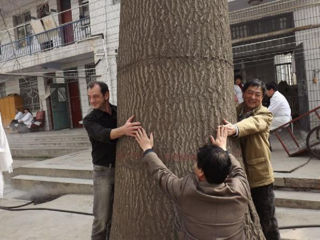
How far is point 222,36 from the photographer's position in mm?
2475

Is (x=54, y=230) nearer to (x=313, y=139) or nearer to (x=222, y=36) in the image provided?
(x=222, y=36)

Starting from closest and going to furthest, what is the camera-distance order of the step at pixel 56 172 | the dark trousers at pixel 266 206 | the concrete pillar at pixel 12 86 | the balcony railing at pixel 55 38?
the dark trousers at pixel 266 206
the step at pixel 56 172
the balcony railing at pixel 55 38
the concrete pillar at pixel 12 86

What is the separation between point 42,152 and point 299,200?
29.8 ft

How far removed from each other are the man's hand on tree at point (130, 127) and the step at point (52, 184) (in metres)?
4.22

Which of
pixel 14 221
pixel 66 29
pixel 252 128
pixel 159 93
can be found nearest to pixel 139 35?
pixel 159 93

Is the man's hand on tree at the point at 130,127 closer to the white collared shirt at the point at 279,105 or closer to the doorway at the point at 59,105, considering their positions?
the white collared shirt at the point at 279,105

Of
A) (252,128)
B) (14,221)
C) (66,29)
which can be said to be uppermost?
(66,29)

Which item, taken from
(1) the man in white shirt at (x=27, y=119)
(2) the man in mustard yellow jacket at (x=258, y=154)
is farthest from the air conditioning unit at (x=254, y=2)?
(1) the man in white shirt at (x=27, y=119)

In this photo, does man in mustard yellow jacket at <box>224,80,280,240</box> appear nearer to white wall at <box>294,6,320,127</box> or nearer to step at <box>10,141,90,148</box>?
white wall at <box>294,6,320,127</box>

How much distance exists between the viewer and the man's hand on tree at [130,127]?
7.86 ft

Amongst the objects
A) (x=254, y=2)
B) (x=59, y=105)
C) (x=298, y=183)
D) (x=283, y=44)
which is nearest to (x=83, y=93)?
(x=59, y=105)

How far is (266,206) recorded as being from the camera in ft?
9.41

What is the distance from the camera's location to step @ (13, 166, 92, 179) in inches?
276

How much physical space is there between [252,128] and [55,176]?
598cm
